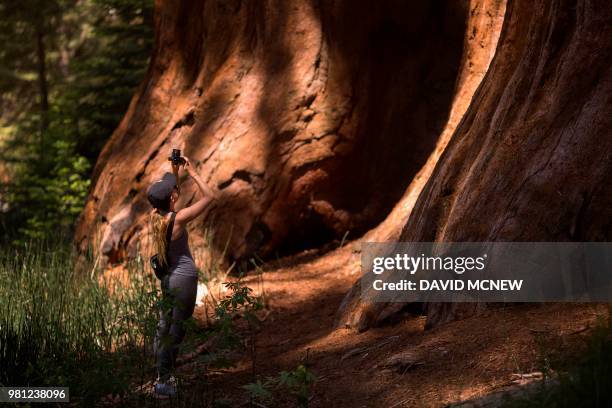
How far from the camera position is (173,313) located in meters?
5.83

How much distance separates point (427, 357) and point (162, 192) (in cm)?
218

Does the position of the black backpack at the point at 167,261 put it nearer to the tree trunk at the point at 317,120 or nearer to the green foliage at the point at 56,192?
the tree trunk at the point at 317,120

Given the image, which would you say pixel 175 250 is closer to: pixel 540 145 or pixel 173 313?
pixel 173 313

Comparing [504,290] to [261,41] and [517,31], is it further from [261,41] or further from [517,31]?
[261,41]

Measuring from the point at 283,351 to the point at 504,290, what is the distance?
83.4 inches

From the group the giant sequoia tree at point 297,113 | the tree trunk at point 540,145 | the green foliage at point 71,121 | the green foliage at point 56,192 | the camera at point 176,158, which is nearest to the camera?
the tree trunk at point 540,145

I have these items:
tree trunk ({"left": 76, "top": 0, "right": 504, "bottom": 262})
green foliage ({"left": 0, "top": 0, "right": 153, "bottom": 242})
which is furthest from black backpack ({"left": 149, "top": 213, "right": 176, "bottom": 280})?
green foliage ({"left": 0, "top": 0, "right": 153, "bottom": 242})

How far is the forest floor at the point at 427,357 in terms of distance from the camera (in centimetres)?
469

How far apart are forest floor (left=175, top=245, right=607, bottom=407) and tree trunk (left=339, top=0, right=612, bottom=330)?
314mm

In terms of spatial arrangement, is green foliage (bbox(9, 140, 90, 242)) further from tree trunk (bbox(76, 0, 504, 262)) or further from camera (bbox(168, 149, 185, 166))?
camera (bbox(168, 149, 185, 166))

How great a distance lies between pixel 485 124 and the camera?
614 centimetres

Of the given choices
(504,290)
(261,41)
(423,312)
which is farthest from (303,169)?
(504,290)

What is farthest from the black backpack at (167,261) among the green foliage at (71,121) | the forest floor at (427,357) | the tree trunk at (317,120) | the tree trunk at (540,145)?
the green foliage at (71,121)

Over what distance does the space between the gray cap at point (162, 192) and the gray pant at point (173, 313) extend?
1.66 feet
